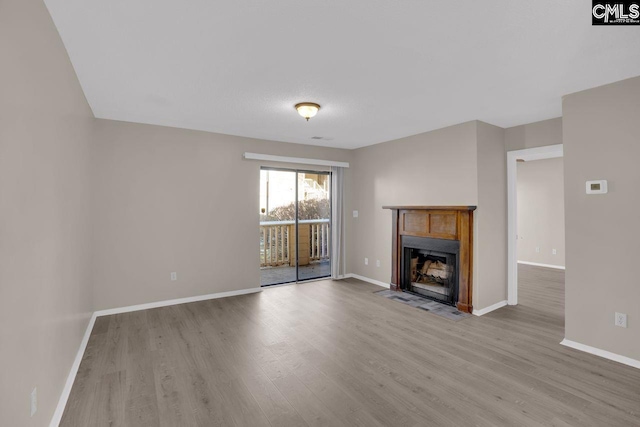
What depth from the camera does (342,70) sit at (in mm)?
2588

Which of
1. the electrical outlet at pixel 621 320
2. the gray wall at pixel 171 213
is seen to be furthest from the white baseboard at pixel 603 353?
the gray wall at pixel 171 213

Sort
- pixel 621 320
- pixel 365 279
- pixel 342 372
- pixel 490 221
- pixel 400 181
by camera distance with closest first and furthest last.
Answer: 1. pixel 342 372
2. pixel 621 320
3. pixel 490 221
4. pixel 400 181
5. pixel 365 279

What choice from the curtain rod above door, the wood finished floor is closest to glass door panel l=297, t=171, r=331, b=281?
the curtain rod above door

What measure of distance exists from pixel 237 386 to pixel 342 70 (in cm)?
273

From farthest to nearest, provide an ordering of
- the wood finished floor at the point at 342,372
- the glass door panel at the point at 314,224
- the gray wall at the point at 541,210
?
the gray wall at the point at 541,210 → the glass door panel at the point at 314,224 → the wood finished floor at the point at 342,372

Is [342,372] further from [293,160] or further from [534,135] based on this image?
[534,135]

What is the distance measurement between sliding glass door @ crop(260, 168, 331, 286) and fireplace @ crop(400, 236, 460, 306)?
1711 millimetres

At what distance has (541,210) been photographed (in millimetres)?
7070

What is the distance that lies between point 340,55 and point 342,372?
8.50 ft

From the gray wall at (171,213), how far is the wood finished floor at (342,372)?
53 centimetres

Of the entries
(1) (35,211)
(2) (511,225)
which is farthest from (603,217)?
(1) (35,211)

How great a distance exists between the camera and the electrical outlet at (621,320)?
9.08 feet

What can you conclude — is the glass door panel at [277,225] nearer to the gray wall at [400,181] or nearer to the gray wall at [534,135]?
the gray wall at [400,181]

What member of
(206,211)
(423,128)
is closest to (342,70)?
(423,128)
